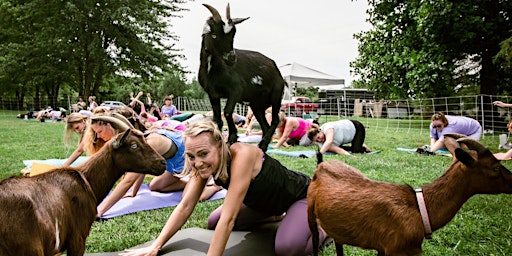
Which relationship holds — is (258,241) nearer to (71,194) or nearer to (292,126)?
(71,194)

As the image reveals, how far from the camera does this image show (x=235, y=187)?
9.00 feet

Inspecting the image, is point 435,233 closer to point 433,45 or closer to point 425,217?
point 425,217

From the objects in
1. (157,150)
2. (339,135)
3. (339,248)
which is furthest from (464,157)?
(339,135)

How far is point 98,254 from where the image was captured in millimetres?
3129

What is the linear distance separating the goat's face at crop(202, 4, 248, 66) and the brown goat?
47.0 inches

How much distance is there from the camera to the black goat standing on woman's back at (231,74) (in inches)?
96.7

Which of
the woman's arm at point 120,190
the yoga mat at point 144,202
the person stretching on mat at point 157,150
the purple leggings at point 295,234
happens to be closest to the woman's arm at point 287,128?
the yoga mat at point 144,202

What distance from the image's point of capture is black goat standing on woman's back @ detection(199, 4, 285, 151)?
2.46 meters

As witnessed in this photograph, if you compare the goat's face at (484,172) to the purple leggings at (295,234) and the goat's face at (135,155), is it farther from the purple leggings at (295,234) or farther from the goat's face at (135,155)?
the goat's face at (135,155)

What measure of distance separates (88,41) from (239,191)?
85.3 feet

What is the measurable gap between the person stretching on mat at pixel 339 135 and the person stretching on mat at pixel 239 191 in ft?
16.7

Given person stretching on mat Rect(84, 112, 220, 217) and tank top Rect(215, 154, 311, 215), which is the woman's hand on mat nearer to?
tank top Rect(215, 154, 311, 215)

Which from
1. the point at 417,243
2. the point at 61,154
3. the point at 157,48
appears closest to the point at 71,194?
the point at 417,243

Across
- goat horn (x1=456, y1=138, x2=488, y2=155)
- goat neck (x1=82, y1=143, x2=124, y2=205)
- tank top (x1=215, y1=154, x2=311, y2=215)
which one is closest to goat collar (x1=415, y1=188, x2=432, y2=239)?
goat horn (x1=456, y1=138, x2=488, y2=155)
